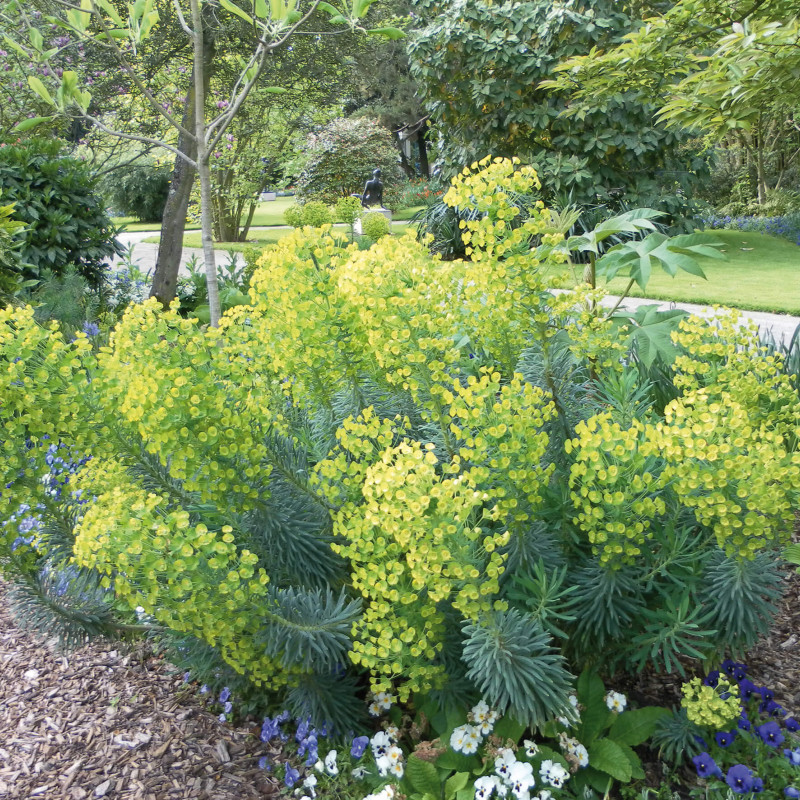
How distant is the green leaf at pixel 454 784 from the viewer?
6.23 feet

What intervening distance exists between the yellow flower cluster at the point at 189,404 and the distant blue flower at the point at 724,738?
1466 mm

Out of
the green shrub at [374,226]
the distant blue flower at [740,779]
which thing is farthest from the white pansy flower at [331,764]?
the green shrub at [374,226]

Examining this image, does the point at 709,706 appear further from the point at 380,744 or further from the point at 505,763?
the point at 380,744

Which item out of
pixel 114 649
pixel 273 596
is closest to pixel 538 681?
pixel 273 596

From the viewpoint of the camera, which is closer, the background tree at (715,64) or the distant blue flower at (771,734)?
the distant blue flower at (771,734)

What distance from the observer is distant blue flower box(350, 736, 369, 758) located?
2051 millimetres

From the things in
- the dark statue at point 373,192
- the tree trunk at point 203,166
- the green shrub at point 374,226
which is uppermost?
the tree trunk at point 203,166

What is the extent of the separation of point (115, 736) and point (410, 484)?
158 centimetres

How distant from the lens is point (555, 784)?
1.83 meters

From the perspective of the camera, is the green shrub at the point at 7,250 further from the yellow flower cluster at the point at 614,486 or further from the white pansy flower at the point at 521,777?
the white pansy flower at the point at 521,777

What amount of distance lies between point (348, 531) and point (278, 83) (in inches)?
324

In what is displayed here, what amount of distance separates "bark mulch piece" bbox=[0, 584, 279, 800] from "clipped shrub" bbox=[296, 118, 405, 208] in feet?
56.2

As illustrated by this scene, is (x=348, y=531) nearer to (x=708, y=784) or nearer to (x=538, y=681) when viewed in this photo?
(x=538, y=681)

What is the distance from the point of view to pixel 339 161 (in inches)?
744
